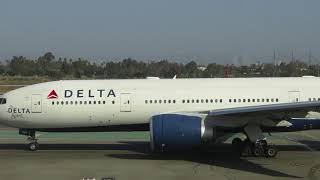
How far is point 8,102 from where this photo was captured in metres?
18.4

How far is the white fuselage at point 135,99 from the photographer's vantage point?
1764 cm

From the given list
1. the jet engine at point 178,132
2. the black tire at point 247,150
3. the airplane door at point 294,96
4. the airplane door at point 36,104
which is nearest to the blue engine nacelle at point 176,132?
the jet engine at point 178,132

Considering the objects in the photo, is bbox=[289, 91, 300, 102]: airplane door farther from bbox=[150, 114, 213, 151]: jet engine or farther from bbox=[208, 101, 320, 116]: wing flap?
bbox=[150, 114, 213, 151]: jet engine

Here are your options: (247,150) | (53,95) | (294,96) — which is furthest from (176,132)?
(53,95)

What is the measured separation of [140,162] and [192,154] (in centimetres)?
240

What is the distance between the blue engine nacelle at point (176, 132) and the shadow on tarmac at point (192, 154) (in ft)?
2.88

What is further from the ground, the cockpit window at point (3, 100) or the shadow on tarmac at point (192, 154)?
the cockpit window at point (3, 100)

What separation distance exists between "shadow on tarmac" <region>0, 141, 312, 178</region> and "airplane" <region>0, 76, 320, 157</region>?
0.71m

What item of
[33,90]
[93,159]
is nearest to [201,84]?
[93,159]

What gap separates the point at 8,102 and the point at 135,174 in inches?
272

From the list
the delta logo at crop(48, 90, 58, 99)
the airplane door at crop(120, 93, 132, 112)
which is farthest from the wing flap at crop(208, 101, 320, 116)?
the delta logo at crop(48, 90, 58, 99)

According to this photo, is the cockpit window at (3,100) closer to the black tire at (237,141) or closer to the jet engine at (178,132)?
the jet engine at (178,132)

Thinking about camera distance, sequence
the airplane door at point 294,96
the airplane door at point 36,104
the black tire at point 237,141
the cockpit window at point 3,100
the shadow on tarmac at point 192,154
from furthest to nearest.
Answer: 1. the cockpit window at point 3,100
2. the black tire at point 237,141
3. the airplane door at point 36,104
4. the airplane door at point 294,96
5. the shadow on tarmac at point 192,154

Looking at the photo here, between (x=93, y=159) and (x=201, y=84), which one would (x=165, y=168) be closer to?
(x=93, y=159)
